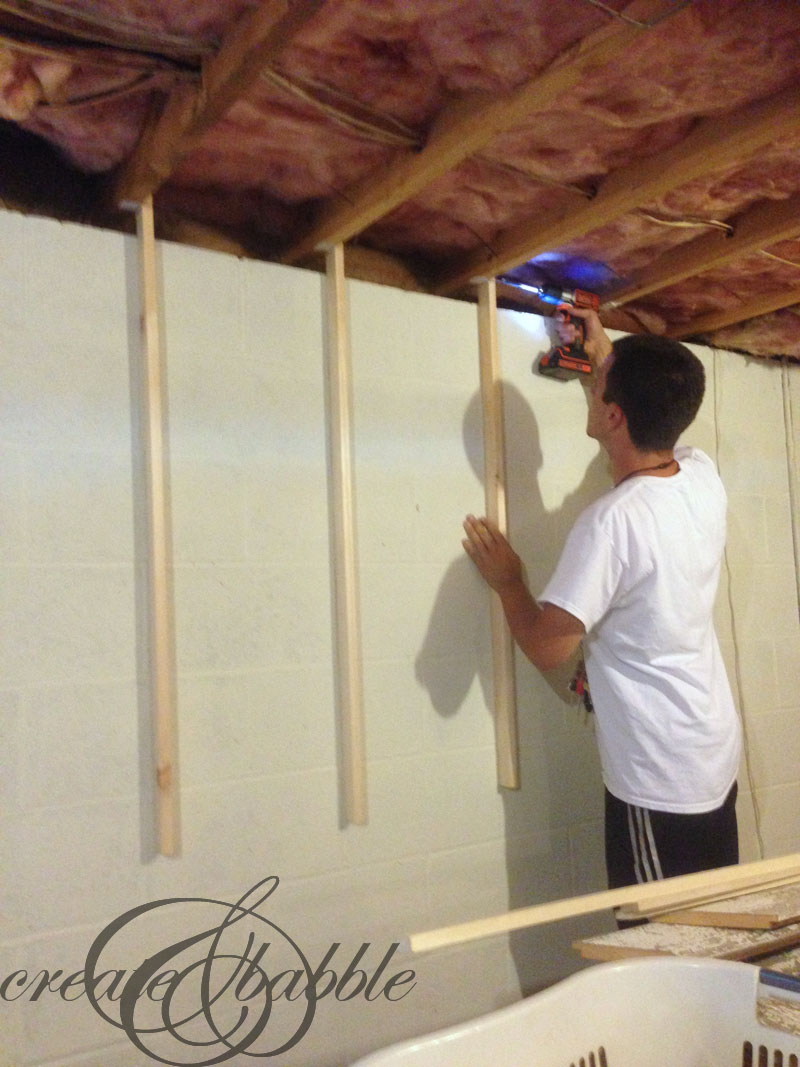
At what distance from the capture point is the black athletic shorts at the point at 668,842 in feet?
5.86

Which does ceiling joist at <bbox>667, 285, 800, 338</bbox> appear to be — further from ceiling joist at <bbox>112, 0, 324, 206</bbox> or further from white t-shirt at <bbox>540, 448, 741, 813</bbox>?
ceiling joist at <bbox>112, 0, 324, 206</bbox>

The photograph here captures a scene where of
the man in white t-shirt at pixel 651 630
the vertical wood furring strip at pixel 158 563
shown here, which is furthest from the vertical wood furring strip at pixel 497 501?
the vertical wood furring strip at pixel 158 563

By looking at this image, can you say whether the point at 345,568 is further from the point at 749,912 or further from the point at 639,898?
the point at 749,912

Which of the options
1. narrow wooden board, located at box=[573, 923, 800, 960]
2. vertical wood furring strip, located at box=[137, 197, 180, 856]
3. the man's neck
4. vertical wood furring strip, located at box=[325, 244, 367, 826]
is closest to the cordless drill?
the man's neck

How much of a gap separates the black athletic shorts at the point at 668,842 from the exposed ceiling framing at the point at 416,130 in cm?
137

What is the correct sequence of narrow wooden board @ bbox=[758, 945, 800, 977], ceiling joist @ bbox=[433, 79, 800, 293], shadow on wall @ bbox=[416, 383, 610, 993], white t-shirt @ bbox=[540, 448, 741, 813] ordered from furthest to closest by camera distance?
shadow on wall @ bbox=[416, 383, 610, 993] < white t-shirt @ bbox=[540, 448, 741, 813] < ceiling joist @ bbox=[433, 79, 800, 293] < narrow wooden board @ bbox=[758, 945, 800, 977]

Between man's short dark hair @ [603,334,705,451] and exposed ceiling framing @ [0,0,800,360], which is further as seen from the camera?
man's short dark hair @ [603,334,705,451]

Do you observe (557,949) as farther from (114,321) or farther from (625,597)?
(114,321)

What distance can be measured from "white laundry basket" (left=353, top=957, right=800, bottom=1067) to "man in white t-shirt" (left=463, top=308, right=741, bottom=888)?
0.64m

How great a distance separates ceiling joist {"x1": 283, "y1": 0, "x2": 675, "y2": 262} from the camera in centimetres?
122

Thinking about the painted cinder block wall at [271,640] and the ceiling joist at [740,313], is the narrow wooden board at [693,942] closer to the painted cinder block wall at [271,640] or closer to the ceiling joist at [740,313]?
the painted cinder block wall at [271,640]

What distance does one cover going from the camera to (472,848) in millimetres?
2037

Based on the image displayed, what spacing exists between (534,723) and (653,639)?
50 centimetres

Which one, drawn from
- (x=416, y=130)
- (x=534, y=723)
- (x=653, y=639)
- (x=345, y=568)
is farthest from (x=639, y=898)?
(x=416, y=130)
